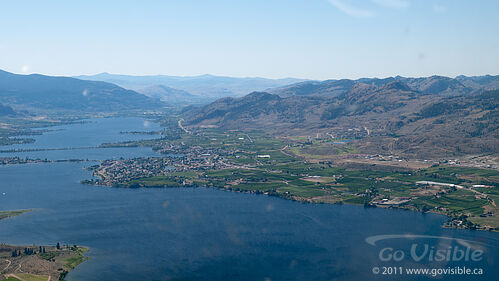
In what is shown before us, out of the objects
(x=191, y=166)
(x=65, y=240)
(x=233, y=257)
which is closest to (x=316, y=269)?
(x=233, y=257)

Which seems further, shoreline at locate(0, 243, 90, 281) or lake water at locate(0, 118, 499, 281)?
lake water at locate(0, 118, 499, 281)

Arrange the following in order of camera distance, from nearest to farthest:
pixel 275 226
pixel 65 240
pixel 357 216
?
pixel 65 240 < pixel 275 226 < pixel 357 216

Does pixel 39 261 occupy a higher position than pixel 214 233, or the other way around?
pixel 214 233

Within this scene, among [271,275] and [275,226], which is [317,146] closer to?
[275,226]

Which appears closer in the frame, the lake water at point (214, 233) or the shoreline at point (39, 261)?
the shoreline at point (39, 261)

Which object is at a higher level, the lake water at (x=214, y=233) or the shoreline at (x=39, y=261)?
the lake water at (x=214, y=233)

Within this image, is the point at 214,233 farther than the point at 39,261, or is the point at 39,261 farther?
the point at 214,233

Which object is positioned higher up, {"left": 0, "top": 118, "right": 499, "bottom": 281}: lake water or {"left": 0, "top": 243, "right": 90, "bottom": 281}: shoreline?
{"left": 0, "top": 118, "right": 499, "bottom": 281}: lake water

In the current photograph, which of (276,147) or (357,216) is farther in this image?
(276,147)
